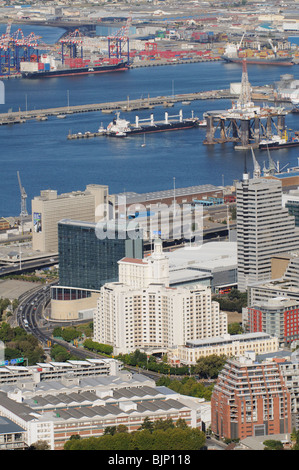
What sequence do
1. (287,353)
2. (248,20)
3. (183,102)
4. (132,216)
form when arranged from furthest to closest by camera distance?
(248,20)
(183,102)
(132,216)
(287,353)

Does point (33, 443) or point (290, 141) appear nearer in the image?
point (33, 443)

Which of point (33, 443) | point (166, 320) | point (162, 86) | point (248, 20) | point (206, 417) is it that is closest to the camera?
point (33, 443)

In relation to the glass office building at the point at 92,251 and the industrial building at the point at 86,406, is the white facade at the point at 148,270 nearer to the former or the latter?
the glass office building at the point at 92,251

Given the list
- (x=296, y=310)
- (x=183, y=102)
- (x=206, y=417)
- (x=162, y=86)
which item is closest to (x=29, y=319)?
(x=296, y=310)

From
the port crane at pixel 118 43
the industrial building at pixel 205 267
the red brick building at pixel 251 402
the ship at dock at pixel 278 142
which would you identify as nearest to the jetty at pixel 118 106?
the ship at dock at pixel 278 142

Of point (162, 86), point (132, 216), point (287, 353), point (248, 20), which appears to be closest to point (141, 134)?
point (162, 86)

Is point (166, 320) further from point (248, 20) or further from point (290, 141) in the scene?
point (248, 20)

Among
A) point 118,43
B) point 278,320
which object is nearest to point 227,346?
point 278,320

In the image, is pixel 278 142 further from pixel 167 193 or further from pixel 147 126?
pixel 167 193
